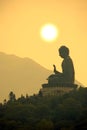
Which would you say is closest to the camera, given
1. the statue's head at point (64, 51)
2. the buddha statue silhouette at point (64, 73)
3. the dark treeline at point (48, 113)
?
the dark treeline at point (48, 113)

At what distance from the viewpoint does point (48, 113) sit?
355 feet

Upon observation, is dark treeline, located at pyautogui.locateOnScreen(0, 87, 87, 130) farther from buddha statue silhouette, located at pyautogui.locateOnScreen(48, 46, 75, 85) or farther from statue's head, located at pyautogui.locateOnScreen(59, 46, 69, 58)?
statue's head, located at pyautogui.locateOnScreen(59, 46, 69, 58)

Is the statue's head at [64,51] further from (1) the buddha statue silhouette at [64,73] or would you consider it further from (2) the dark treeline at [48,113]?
(2) the dark treeline at [48,113]

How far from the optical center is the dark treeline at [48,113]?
333 ft

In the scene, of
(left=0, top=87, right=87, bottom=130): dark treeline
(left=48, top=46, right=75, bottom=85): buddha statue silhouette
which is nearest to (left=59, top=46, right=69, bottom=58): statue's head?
(left=48, top=46, right=75, bottom=85): buddha statue silhouette

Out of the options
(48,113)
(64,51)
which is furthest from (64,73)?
(48,113)

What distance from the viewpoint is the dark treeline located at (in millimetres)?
101438

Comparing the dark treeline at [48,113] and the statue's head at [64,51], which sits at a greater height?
the statue's head at [64,51]

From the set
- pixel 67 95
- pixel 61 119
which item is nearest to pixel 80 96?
pixel 67 95

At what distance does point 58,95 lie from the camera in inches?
4825

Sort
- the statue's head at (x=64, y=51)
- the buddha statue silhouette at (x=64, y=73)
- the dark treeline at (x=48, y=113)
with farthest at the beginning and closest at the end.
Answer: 1. the statue's head at (x=64, y=51)
2. the buddha statue silhouette at (x=64, y=73)
3. the dark treeline at (x=48, y=113)

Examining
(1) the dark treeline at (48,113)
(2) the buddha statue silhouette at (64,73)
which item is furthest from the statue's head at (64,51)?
(1) the dark treeline at (48,113)

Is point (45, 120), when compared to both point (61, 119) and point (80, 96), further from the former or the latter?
point (80, 96)

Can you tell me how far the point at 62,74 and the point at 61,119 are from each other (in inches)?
941
